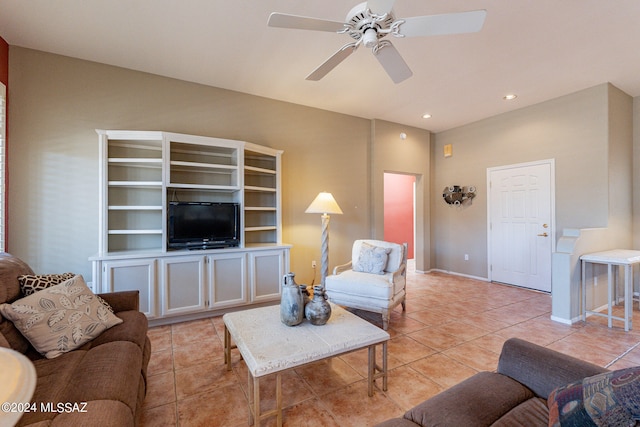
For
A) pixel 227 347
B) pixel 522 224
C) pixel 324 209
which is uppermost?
pixel 324 209

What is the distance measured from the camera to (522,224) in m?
4.53

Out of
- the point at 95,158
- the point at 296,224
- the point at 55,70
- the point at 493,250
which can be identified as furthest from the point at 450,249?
the point at 55,70

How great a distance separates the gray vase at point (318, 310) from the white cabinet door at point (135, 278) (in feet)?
6.28

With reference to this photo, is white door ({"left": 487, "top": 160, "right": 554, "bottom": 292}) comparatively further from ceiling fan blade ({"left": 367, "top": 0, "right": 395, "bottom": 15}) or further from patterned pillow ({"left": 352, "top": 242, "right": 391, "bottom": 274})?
ceiling fan blade ({"left": 367, "top": 0, "right": 395, "bottom": 15})

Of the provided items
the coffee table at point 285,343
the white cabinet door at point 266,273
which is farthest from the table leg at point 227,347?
the white cabinet door at point 266,273

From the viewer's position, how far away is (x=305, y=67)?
3215mm

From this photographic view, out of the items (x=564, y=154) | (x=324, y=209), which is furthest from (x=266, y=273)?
(x=564, y=154)

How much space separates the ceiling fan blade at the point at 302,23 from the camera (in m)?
1.67

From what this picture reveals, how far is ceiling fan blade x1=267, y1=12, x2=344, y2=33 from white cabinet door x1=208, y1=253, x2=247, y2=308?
7.99 feet

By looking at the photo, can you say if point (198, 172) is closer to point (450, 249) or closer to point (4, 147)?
point (4, 147)

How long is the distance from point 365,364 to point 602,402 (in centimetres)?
167

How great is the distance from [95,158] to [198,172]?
1.05 meters

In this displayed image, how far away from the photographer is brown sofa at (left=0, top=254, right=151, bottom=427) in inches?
42.8

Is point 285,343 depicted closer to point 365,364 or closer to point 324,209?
point 365,364
